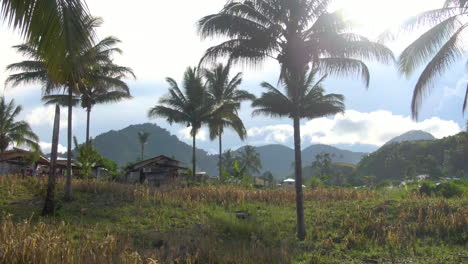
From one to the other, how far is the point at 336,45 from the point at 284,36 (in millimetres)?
1774

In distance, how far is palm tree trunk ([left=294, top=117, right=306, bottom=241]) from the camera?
1280 centimetres

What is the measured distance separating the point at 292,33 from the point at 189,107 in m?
16.8

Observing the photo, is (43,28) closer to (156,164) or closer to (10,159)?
(156,164)

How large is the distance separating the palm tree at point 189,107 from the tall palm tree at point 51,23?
961 inches

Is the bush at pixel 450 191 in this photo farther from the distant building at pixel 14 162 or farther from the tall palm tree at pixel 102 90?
the distant building at pixel 14 162

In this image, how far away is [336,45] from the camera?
13.5 metres

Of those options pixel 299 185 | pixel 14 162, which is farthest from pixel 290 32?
pixel 14 162

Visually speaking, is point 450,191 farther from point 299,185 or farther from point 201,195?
point 201,195

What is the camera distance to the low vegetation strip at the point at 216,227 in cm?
659

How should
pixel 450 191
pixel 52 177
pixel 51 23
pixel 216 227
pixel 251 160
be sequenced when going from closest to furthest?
pixel 51 23
pixel 216 227
pixel 52 177
pixel 450 191
pixel 251 160

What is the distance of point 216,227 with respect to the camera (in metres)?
12.0

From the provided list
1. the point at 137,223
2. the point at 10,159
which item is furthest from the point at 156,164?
the point at 137,223

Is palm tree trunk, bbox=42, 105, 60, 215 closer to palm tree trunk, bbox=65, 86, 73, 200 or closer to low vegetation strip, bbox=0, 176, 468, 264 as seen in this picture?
low vegetation strip, bbox=0, 176, 468, 264

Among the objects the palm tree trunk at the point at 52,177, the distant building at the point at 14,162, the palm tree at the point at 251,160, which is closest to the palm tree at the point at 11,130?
the distant building at the point at 14,162
